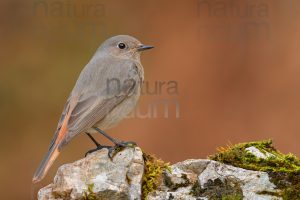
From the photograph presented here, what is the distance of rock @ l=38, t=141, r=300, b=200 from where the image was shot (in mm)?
6805

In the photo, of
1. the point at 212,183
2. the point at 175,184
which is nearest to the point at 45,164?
the point at 175,184

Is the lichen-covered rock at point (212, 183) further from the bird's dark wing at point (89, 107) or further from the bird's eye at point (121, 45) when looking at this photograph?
the bird's eye at point (121, 45)

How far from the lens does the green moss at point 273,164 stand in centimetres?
672

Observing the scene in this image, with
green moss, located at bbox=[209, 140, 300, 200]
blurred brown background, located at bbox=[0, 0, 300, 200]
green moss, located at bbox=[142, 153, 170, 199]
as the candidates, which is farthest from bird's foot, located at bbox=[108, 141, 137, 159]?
blurred brown background, located at bbox=[0, 0, 300, 200]

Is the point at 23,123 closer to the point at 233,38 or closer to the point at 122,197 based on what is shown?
the point at 233,38

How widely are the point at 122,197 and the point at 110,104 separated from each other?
7.42ft

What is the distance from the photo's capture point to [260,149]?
24.3ft

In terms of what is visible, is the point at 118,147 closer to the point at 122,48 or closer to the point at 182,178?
the point at 182,178

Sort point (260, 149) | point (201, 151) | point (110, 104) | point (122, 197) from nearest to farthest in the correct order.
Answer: point (122, 197) → point (260, 149) → point (110, 104) → point (201, 151)

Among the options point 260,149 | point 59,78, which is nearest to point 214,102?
point 59,78

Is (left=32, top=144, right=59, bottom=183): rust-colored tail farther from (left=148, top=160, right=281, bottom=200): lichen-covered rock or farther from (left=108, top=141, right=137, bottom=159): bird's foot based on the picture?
(left=148, top=160, right=281, bottom=200): lichen-covered rock

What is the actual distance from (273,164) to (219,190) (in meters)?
0.65

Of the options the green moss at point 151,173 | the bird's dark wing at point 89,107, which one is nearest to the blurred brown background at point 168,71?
the bird's dark wing at point 89,107

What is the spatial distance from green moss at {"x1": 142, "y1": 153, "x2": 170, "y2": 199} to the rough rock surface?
0.15 ft
